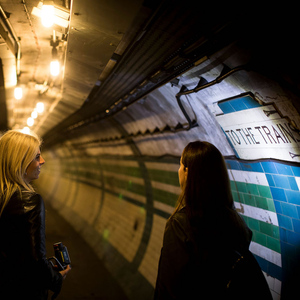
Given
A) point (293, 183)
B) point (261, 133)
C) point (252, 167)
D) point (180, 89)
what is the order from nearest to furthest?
point (293, 183), point (261, 133), point (252, 167), point (180, 89)

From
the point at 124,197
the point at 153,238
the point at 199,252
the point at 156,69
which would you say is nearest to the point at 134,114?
the point at 156,69

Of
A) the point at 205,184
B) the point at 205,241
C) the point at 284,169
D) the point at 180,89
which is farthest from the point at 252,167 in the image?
the point at 205,241

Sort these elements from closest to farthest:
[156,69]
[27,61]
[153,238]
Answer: [156,69]
[27,61]
[153,238]

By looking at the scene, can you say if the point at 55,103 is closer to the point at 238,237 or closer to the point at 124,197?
the point at 124,197

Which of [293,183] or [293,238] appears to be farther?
[293,238]

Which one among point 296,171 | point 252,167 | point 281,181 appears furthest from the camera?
point 252,167

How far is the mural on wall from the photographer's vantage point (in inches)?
122

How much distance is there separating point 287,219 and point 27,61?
5.85 metres

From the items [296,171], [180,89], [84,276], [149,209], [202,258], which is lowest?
[84,276]

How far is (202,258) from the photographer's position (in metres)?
1.77

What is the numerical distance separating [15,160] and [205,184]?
1590mm

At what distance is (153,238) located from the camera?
7.36m

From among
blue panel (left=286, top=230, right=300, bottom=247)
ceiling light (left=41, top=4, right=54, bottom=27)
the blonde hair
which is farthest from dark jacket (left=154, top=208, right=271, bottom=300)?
ceiling light (left=41, top=4, right=54, bottom=27)

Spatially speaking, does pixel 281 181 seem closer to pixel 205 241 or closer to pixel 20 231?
pixel 205 241
